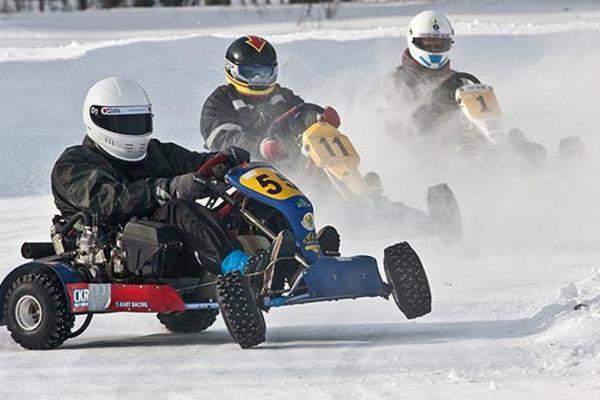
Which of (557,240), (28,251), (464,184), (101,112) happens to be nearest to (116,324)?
(28,251)

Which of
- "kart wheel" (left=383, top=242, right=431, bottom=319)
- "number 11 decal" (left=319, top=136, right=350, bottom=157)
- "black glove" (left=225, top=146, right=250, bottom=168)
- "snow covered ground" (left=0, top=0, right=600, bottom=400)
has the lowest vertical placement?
"snow covered ground" (left=0, top=0, right=600, bottom=400)

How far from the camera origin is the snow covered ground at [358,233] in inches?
286

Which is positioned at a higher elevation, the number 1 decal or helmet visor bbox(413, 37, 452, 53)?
helmet visor bbox(413, 37, 452, 53)

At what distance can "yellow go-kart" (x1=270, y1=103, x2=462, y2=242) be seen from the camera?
11836 millimetres

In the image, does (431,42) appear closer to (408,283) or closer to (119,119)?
(119,119)

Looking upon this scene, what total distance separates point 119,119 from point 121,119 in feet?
0.04

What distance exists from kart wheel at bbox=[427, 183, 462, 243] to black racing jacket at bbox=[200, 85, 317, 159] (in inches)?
75.3

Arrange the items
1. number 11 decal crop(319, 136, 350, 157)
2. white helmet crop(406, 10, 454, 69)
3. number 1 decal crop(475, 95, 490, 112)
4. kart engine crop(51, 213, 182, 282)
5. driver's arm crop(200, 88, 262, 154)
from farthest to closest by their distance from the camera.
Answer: white helmet crop(406, 10, 454, 69)
number 1 decal crop(475, 95, 490, 112)
driver's arm crop(200, 88, 262, 154)
number 11 decal crop(319, 136, 350, 157)
kart engine crop(51, 213, 182, 282)

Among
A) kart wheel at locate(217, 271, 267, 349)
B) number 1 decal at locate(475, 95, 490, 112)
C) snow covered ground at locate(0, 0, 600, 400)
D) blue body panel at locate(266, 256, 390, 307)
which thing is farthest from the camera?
number 1 decal at locate(475, 95, 490, 112)

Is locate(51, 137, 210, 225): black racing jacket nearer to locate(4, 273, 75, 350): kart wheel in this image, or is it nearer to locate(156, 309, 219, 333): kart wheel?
locate(4, 273, 75, 350): kart wheel

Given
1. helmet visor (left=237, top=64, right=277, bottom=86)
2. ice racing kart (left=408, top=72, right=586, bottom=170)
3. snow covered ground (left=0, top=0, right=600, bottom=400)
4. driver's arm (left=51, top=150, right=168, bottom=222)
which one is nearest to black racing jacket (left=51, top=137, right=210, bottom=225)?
driver's arm (left=51, top=150, right=168, bottom=222)

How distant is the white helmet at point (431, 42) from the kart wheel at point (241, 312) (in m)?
7.51

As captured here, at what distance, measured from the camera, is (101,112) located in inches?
364

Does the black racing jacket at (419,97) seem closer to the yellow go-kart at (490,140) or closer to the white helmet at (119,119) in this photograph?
the yellow go-kart at (490,140)
